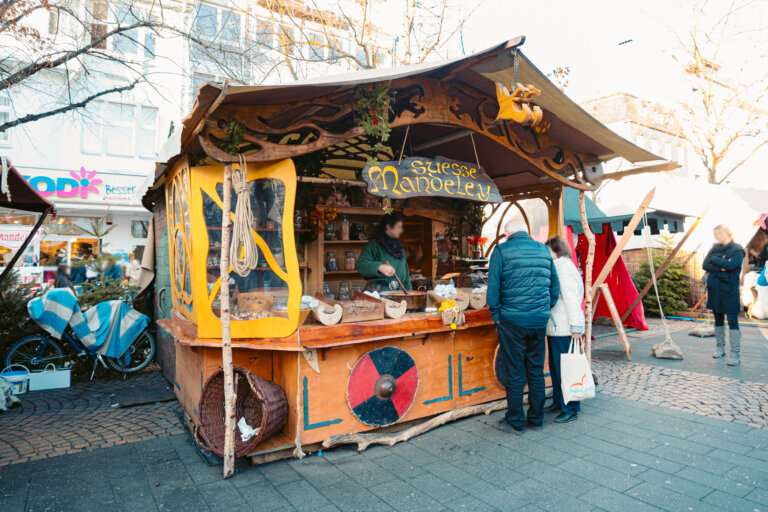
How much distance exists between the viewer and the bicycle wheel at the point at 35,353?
240 inches

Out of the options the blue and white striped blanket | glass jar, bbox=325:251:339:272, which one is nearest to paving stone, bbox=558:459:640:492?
glass jar, bbox=325:251:339:272

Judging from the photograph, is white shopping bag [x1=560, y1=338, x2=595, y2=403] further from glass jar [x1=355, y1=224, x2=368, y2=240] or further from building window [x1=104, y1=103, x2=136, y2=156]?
building window [x1=104, y1=103, x2=136, y2=156]

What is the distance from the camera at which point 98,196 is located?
607 inches

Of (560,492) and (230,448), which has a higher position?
(230,448)

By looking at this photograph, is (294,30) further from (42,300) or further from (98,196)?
(42,300)

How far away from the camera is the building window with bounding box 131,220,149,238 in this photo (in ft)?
54.6

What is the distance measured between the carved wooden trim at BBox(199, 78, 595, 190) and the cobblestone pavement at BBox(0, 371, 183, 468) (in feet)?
9.35

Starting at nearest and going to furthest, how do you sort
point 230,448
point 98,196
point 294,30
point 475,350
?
point 230,448, point 475,350, point 294,30, point 98,196

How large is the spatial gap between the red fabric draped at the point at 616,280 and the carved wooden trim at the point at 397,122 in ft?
13.3

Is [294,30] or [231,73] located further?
[294,30]

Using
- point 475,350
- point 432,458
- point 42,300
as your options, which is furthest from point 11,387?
point 475,350

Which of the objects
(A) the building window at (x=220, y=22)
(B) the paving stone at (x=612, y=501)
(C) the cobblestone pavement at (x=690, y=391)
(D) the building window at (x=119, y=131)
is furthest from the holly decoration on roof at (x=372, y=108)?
(D) the building window at (x=119, y=131)

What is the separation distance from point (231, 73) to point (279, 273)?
8.19 meters

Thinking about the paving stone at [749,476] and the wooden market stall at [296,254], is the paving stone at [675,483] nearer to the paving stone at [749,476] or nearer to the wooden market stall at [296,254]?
the paving stone at [749,476]
